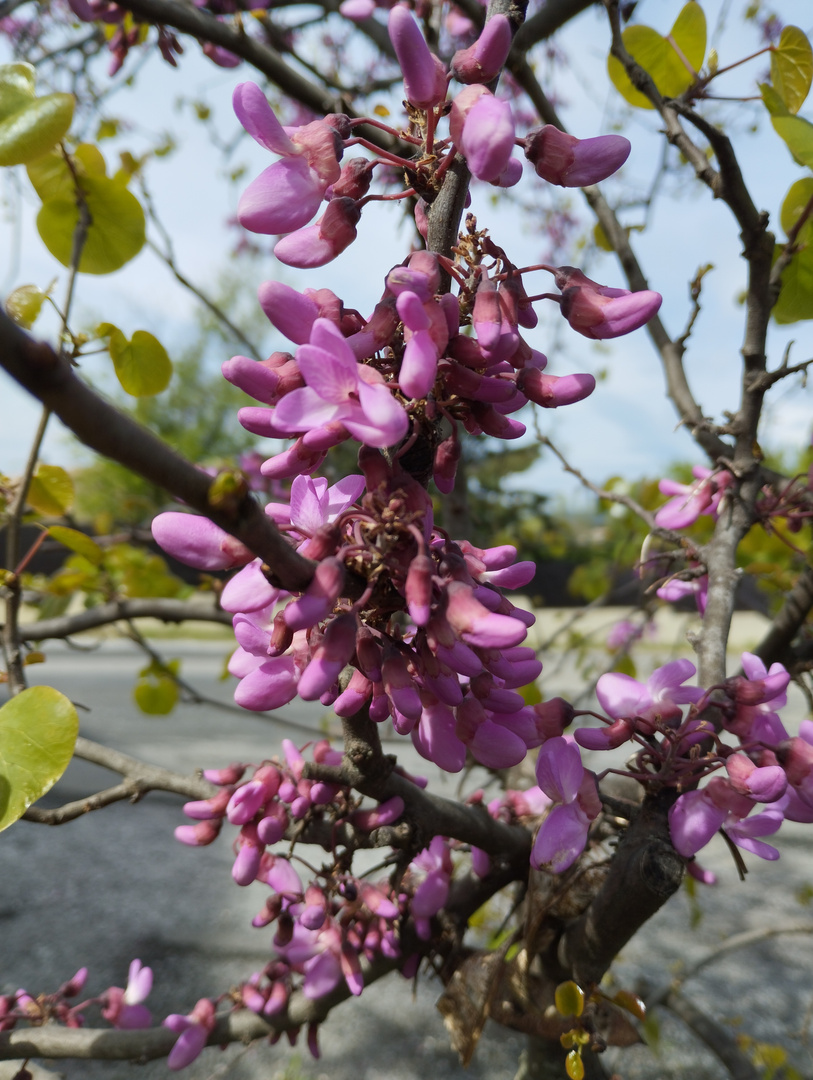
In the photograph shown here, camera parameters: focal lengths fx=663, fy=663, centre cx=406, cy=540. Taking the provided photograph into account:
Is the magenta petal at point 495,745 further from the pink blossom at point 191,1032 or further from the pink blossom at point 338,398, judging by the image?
the pink blossom at point 191,1032

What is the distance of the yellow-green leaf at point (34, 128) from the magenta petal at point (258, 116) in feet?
0.34

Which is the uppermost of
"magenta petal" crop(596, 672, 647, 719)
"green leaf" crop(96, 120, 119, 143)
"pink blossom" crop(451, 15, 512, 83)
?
"green leaf" crop(96, 120, 119, 143)

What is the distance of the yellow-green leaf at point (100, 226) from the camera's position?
0.62 m

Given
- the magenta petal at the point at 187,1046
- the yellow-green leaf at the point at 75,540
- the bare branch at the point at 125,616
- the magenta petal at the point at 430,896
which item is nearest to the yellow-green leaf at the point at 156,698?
the bare branch at the point at 125,616

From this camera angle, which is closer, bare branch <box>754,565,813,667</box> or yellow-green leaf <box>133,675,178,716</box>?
bare branch <box>754,565,813,667</box>

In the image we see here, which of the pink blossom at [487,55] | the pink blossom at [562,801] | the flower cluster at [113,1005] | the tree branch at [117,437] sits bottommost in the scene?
the flower cluster at [113,1005]

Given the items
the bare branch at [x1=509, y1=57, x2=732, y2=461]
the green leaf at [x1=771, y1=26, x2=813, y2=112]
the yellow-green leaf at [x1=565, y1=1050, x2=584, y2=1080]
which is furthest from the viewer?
the bare branch at [x1=509, y1=57, x2=732, y2=461]

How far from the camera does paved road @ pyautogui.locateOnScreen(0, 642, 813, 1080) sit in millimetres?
1295

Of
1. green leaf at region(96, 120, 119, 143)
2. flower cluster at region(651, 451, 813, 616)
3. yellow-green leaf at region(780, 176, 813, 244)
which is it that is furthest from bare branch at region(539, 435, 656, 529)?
green leaf at region(96, 120, 119, 143)

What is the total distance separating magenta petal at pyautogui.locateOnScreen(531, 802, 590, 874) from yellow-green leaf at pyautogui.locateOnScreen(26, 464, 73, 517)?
25.1 inches

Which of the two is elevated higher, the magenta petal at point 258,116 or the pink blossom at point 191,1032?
the magenta petal at point 258,116

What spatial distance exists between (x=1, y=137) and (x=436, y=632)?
1.15 feet

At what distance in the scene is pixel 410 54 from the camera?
34 centimetres

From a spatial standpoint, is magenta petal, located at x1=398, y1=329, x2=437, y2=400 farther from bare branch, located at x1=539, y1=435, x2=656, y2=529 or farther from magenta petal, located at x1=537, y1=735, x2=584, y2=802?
bare branch, located at x1=539, y1=435, x2=656, y2=529
